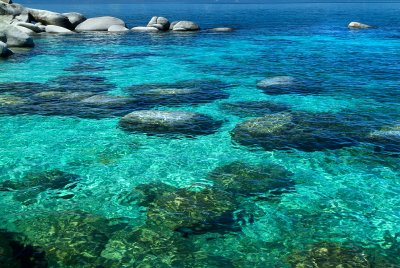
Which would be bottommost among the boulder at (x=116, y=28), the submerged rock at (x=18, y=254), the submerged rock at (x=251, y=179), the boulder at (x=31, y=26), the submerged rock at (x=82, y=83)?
the submerged rock at (x=251, y=179)

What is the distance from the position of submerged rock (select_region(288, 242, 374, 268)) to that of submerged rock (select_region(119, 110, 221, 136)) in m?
7.25

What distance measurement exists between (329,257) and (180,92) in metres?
13.4

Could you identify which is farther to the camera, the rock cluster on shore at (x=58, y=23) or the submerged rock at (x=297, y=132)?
the rock cluster on shore at (x=58, y=23)

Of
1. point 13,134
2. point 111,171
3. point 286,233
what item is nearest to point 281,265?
point 286,233

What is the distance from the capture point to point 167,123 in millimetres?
14594

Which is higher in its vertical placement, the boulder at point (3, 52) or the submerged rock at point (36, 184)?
the boulder at point (3, 52)

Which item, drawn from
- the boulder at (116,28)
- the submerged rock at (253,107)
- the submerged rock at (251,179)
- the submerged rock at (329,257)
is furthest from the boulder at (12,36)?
the submerged rock at (329,257)

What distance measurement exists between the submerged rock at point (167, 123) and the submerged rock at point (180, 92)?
2703mm

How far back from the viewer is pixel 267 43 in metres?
40.0

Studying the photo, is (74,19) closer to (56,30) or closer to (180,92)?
(56,30)

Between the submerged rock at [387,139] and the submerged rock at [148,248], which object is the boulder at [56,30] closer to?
the submerged rock at [387,139]

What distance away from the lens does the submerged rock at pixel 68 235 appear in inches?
292

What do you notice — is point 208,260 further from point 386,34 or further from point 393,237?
point 386,34

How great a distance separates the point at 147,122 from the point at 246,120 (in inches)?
149
